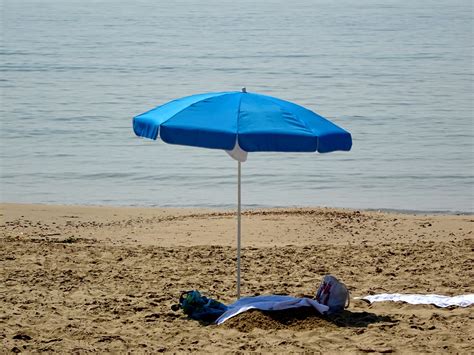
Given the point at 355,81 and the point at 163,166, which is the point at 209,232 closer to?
the point at 163,166

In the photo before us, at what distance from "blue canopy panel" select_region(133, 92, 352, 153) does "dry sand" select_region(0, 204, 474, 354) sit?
4.87 ft

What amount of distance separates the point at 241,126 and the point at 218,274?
2717mm

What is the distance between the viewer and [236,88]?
3206cm

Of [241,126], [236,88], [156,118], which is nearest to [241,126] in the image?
[241,126]

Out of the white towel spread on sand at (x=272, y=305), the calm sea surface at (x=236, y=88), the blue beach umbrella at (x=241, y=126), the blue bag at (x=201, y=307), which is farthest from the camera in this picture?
the calm sea surface at (x=236, y=88)

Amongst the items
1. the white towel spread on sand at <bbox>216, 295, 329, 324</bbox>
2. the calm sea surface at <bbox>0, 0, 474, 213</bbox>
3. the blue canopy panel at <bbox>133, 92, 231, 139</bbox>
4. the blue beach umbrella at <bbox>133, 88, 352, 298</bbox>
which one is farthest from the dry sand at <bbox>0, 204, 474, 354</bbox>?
the calm sea surface at <bbox>0, 0, 474, 213</bbox>

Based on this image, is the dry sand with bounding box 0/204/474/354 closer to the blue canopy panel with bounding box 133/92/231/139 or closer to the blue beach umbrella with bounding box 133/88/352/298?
the blue beach umbrella with bounding box 133/88/352/298

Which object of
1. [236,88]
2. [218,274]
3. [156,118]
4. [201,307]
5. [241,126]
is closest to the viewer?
[241,126]

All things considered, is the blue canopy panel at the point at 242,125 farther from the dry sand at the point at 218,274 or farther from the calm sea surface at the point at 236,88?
the calm sea surface at the point at 236,88

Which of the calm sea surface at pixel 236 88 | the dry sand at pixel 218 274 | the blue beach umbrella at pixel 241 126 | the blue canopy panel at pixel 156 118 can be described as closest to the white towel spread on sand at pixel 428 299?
the dry sand at pixel 218 274

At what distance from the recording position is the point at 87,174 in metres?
19.0

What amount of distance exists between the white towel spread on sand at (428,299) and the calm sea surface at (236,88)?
7.42 meters

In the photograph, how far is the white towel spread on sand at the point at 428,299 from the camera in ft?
28.6

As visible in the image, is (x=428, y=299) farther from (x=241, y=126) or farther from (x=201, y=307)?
(x=241, y=126)
